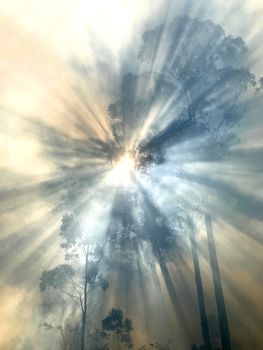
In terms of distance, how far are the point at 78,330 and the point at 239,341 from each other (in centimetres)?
1957

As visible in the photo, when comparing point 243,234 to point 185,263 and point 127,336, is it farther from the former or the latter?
point 127,336

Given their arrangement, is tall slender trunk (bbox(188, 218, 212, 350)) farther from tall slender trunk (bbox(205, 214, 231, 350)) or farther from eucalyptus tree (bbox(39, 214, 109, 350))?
eucalyptus tree (bbox(39, 214, 109, 350))

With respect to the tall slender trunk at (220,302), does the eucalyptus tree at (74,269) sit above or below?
above

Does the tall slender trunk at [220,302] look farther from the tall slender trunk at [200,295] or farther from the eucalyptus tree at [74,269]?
the eucalyptus tree at [74,269]

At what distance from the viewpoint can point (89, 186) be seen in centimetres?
3036

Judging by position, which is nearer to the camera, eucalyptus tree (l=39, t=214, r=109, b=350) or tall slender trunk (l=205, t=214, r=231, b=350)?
tall slender trunk (l=205, t=214, r=231, b=350)

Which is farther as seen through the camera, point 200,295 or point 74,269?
point 74,269

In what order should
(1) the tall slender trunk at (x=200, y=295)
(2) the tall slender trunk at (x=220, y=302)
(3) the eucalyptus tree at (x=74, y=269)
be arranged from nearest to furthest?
1. (2) the tall slender trunk at (x=220, y=302)
2. (1) the tall slender trunk at (x=200, y=295)
3. (3) the eucalyptus tree at (x=74, y=269)

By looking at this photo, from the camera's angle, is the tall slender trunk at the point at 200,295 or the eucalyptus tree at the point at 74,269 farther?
the eucalyptus tree at the point at 74,269

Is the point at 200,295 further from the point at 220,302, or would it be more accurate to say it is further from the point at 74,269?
the point at 74,269

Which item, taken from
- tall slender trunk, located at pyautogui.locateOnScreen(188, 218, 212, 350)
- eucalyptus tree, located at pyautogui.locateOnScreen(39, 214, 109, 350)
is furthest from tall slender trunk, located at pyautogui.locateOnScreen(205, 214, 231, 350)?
eucalyptus tree, located at pyautogui.locateOnScreen(39, 214, 109, 350)

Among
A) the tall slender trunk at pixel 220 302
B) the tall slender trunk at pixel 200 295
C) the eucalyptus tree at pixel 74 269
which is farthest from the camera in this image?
the eucalyptus tree at pixel 74 269

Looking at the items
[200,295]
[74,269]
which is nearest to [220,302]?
[200,295]

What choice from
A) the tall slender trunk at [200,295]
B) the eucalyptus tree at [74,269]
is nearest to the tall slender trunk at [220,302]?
the tall slender trunk at [200,295]
